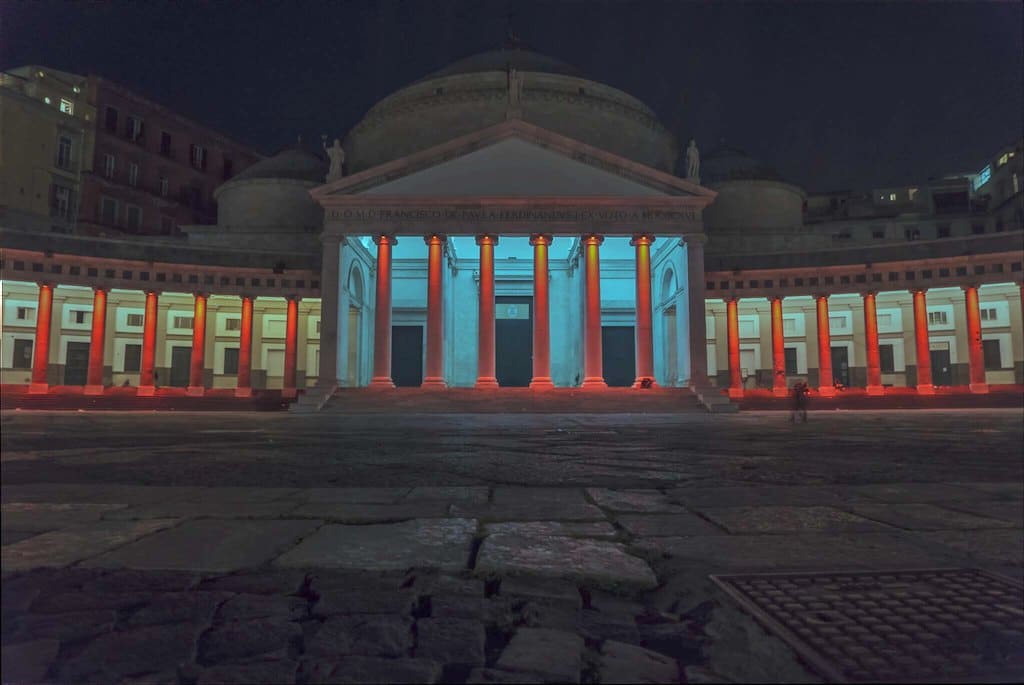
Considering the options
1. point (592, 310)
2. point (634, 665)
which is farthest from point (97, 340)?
point (634, 665)

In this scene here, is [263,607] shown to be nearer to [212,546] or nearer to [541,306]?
[212,546]

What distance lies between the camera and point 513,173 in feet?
102

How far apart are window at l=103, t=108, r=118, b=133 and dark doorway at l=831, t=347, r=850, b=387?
50.7m

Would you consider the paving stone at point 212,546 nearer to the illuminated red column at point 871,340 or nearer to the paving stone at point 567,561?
the paving stone at point 567,561

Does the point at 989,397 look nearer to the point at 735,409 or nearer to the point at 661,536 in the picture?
the point at 735,409

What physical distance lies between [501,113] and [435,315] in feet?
48.2

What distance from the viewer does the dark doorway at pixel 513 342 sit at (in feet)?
135

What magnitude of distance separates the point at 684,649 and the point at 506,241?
36402 millimetres

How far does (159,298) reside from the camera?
38.5 metres

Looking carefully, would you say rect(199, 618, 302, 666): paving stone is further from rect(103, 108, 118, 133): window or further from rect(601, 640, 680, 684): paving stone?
rect(103, 108, 118, 133): window

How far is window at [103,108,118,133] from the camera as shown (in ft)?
154

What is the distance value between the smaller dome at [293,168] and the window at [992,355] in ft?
→ 135

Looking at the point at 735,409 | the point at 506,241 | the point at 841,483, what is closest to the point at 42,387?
the point at 506,241

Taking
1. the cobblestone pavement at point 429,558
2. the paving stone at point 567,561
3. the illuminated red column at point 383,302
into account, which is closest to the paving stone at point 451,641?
the cobblestone pavement at point 429,558
